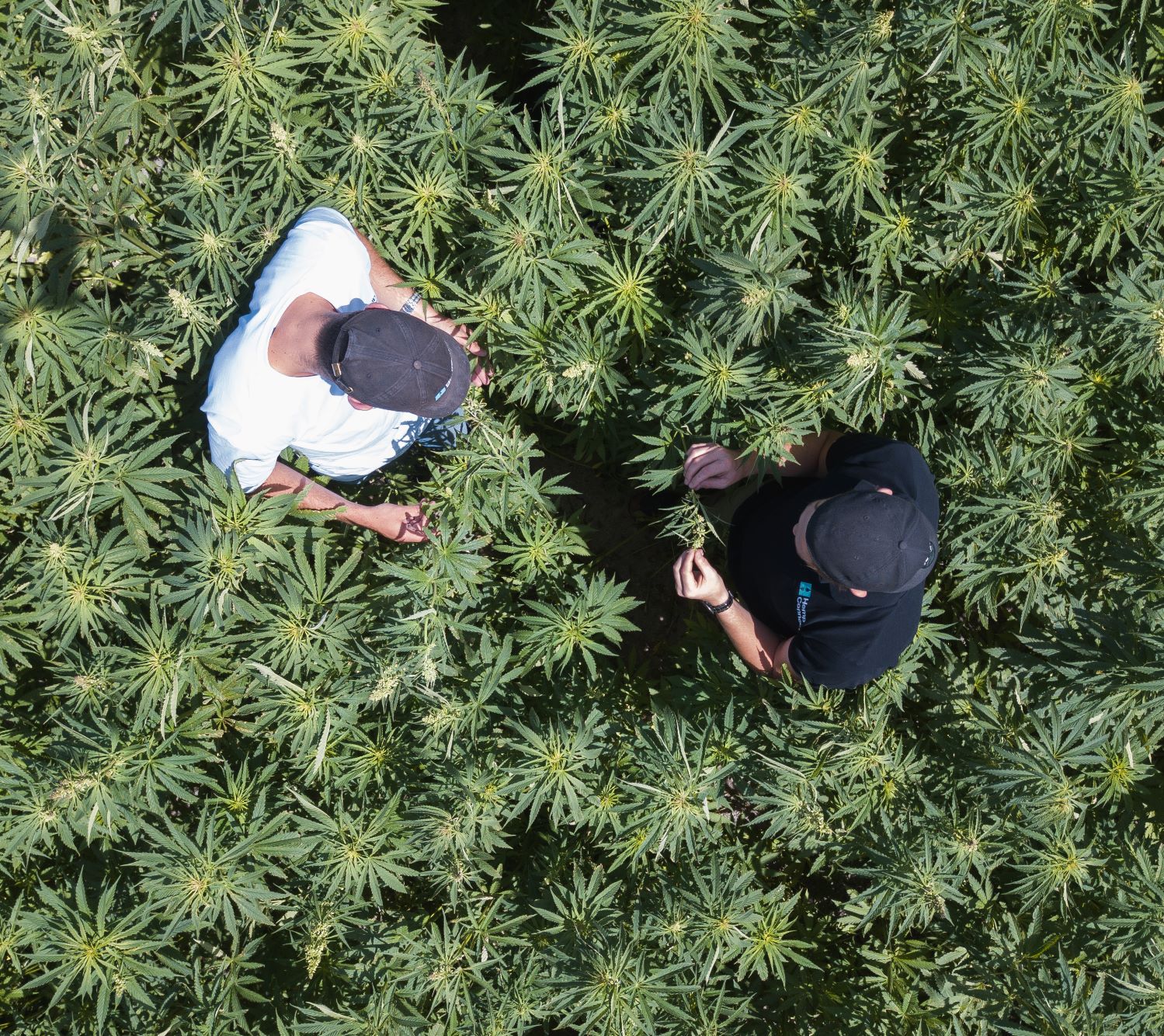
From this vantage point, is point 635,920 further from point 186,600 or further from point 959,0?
point 959,0

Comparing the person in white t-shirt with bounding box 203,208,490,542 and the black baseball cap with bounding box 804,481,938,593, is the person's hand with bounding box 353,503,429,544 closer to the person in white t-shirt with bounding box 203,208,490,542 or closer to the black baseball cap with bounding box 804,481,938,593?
the person in white t-shirt with bounding box 203,208,490,542

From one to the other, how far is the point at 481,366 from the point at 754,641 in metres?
1.86

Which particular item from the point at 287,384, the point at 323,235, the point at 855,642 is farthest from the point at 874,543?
the point at 323,235

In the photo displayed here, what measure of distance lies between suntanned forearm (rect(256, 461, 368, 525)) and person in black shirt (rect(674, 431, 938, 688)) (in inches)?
61.1

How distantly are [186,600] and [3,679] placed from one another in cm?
126

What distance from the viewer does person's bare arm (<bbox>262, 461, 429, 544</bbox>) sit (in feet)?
12.2

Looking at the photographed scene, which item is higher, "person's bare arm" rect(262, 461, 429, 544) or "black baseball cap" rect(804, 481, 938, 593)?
"black baseball cap" rect(804, 481, 938, 593)

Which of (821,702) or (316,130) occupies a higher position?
(316,130)

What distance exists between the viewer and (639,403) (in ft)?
12.8

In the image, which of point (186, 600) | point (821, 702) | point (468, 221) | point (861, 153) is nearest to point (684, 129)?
point (861, 153)

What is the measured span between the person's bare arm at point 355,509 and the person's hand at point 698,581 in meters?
1.16

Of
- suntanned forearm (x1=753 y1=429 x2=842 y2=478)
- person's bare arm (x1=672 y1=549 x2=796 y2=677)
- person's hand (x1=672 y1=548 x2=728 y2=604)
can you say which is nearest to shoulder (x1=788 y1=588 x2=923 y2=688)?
person's bare arm (x1=672 y1=549 x2=796 y2=677)

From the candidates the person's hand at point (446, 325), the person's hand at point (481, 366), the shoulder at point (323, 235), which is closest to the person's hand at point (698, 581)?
the person's hand at point (481, 366)

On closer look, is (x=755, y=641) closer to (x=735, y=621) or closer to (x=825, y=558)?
(x=735, y=621)
